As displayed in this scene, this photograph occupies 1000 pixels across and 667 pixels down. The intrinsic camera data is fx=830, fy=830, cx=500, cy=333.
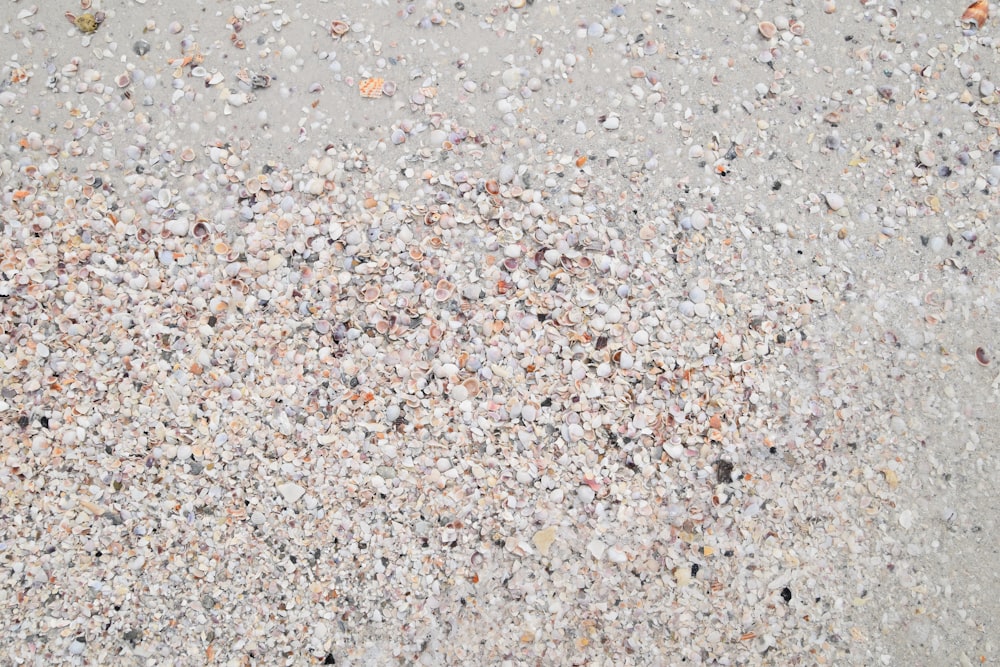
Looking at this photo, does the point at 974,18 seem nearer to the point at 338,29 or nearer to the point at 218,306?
the point at 338,29

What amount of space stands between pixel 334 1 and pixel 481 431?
140cm

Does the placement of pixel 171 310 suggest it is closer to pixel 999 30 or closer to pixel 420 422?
pixel 420 422

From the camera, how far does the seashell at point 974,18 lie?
2.55 metres

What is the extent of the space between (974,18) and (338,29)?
6.38 ft

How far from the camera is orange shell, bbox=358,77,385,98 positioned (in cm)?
247

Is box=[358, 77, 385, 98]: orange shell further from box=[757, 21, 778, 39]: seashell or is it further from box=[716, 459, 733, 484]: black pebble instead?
box=[716, 459, 733, 484]: black pebble

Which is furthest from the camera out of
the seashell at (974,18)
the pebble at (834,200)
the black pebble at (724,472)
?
the seashell at (974,18)

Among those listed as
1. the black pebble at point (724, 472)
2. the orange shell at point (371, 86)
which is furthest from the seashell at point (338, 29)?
the black pebble at point (724, 472)

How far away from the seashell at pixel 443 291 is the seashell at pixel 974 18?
177 cm

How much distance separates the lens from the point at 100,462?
7.39 ft

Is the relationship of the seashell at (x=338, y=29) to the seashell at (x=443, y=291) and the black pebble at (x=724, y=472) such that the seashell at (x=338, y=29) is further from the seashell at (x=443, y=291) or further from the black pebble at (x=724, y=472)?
the black pebble at (x=724, y=472)

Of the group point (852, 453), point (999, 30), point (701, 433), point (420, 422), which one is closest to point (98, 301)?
point (420, 422)

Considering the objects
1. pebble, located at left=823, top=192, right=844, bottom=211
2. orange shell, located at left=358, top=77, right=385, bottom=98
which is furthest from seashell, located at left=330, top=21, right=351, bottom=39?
pebble, located at left=823, top=192, right=844, bottom=211

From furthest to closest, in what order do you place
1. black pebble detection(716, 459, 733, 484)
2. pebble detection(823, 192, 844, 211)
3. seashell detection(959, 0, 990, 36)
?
1. seashell detection(959, 0, 990, 36)
2. pebble detection(823, 192, 844, 211)
3. black pebble detection(716, 459, 733, 484)
